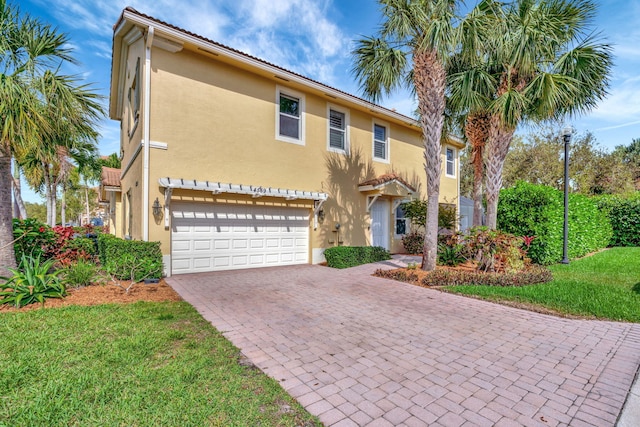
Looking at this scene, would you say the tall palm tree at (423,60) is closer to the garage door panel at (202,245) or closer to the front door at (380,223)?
the front door at (380,223)

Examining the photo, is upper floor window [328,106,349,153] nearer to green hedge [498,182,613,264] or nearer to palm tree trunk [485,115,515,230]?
palm tree trunk [485,115,515,230]

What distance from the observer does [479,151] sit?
12.7 meters

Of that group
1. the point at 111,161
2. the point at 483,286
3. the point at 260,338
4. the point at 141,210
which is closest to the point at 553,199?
the point at 483,286

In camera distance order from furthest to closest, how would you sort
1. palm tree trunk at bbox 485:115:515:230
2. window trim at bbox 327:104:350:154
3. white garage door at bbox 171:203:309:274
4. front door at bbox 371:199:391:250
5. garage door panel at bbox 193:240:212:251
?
front door at bbox 371:199:391:250 → window trim at bbox 327:104:350:154 → palm tree trunk at bbox 485:115:515:230 → garage door panel at bbox 193:240:212:251 → white garage door at bbox 171:203:309:274

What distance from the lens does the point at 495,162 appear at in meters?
10.5

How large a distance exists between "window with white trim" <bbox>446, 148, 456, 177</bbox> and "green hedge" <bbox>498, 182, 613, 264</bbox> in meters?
6.77

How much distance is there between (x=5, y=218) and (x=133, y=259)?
2.72 m

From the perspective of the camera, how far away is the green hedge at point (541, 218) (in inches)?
415

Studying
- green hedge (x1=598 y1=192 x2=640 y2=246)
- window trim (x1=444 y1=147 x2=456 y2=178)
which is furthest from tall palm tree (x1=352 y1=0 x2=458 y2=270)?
green hedge (x1=598 y1=192 x2=640 y2=246)

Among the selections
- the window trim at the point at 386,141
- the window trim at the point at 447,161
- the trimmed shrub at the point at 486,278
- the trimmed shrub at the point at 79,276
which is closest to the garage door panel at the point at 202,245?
the trimmed shrub at the point at 79,276

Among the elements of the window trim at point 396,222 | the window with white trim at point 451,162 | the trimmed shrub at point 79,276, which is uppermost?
the window with white trim at point 451,162

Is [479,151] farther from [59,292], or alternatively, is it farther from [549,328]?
[59,292]

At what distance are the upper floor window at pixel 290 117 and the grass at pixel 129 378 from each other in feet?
26.2

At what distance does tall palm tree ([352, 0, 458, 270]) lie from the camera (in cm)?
869
